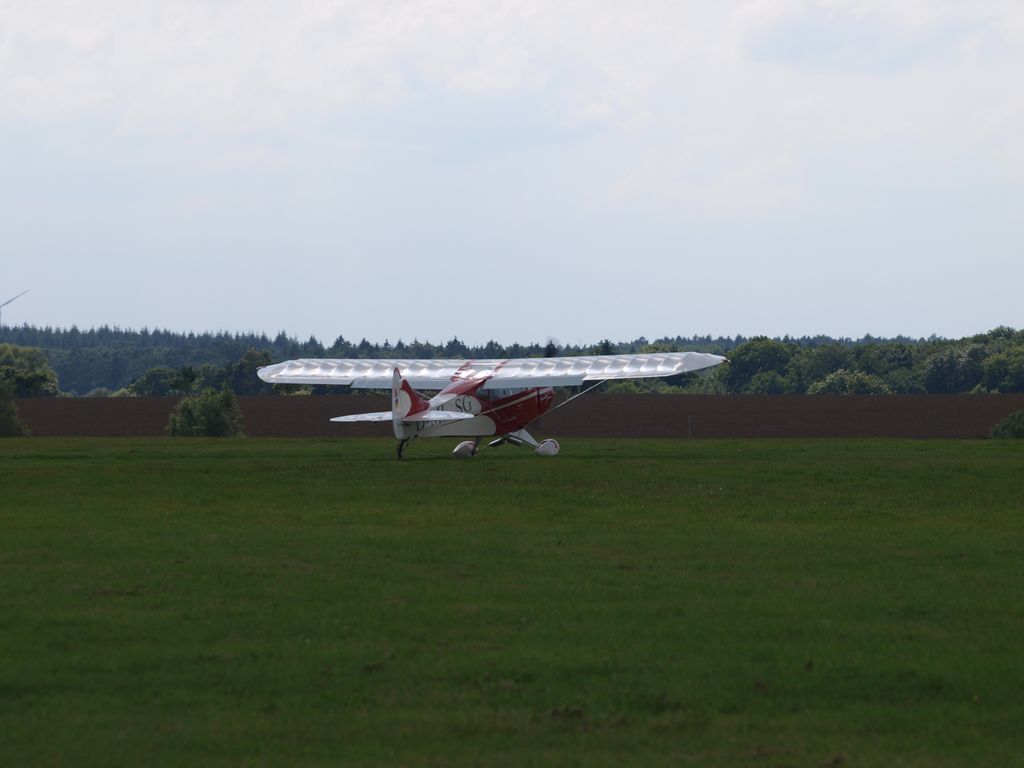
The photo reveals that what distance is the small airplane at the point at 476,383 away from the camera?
30297 mm

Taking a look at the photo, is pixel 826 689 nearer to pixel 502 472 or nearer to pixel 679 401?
pixel 502 472

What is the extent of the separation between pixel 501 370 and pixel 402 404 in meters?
5.72

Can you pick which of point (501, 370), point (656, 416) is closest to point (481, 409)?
point (501, 370)

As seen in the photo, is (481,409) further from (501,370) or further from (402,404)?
(501,370)

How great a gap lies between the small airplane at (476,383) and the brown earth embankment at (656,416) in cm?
1771

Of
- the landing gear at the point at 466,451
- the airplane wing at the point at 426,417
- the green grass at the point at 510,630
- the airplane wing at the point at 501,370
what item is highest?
the airplane wing at the point at 501,370

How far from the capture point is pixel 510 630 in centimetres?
1011

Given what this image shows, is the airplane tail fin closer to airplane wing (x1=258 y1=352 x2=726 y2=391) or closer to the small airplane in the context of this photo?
the small airplane

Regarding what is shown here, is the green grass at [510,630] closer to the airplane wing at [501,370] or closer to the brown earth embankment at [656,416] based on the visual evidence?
the airplane wing at [501,370]

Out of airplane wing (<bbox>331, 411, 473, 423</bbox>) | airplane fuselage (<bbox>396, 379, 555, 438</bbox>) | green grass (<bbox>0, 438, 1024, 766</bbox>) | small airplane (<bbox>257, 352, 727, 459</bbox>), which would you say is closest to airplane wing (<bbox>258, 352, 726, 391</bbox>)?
small airplane (<bbox>257, 352, 727, 459</bbox>)

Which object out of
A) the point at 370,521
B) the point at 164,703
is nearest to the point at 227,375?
the point at 370,521

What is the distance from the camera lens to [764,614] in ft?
35.5

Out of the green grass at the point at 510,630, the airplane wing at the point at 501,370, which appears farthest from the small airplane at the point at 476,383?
the green grass at the point at 510,630

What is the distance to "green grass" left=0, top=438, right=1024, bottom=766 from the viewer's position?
24.6 feet
